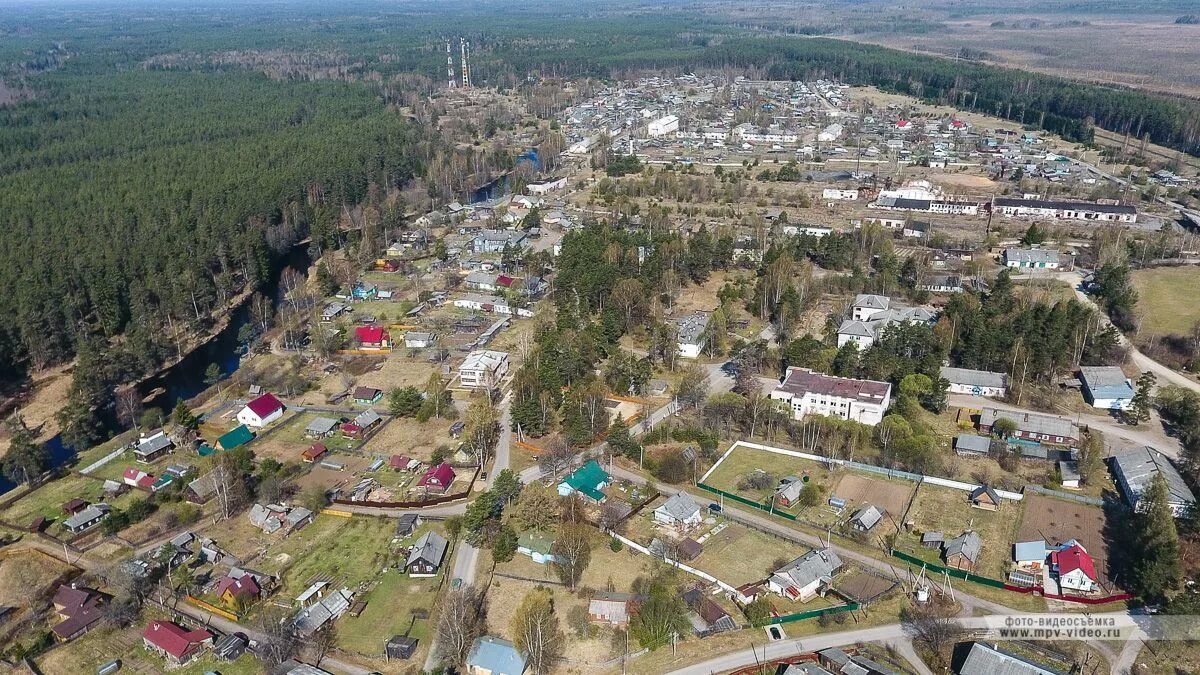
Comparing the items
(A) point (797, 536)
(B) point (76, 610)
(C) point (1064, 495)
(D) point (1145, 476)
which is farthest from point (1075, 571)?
(B) point (76, 610)

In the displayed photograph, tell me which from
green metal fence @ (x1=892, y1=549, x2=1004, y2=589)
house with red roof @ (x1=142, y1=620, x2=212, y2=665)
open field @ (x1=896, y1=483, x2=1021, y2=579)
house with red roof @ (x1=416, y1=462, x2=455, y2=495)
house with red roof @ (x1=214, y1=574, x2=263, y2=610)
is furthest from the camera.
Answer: house with red roof @ (x1=416, y1=462, x2=455, y2=495)

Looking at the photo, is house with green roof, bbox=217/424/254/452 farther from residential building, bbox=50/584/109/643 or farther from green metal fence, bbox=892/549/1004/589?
green metal fence, bbox=892/549/1004/589

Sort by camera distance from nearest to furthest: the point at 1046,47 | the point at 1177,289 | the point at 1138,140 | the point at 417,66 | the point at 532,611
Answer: the point at 532,611 < the point at 1177,289 < the point at 1138,140 < the point at 417,66 < the point at 1046,47

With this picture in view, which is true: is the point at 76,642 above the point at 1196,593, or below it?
below

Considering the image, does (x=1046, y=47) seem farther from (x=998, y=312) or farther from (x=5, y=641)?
(x=5, y=641)

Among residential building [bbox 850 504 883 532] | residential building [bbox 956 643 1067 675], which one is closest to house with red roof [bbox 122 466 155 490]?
residential building [bbox 850 504 883 532]

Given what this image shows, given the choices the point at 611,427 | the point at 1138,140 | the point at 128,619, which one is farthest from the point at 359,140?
the point at 1138,140
